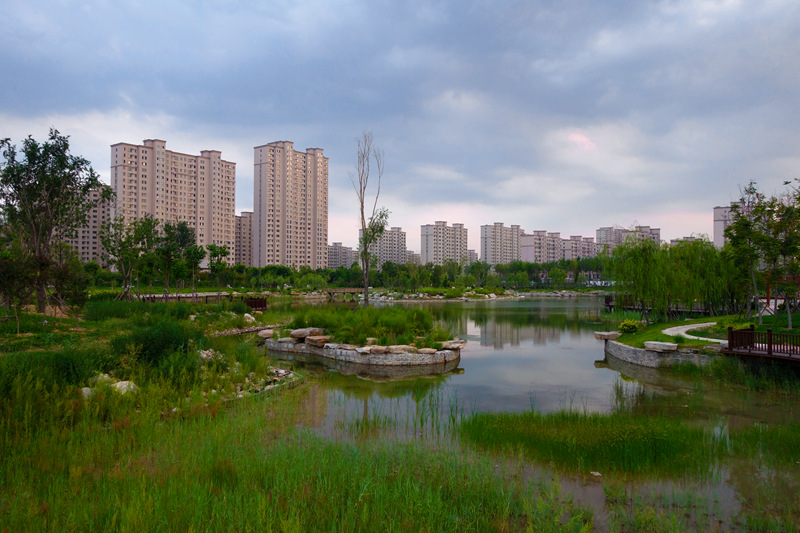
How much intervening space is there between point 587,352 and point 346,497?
14.4 m

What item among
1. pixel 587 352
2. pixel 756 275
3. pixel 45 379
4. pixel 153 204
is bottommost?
pixel 587 352

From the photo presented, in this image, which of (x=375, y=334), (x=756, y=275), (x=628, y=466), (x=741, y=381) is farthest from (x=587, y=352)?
(x=628, y=466)

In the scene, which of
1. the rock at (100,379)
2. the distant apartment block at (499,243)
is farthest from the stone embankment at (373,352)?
the distant apartment block at (499,243)

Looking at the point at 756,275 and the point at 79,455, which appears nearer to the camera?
the point at 79,455

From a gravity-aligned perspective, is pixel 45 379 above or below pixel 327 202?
below

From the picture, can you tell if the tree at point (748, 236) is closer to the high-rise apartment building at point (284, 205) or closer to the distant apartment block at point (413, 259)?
the distant apartment block at point (413, 259)

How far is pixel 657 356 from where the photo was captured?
13289 mm

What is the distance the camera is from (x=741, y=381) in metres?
10.8

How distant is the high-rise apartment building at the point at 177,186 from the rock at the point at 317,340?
250 ft

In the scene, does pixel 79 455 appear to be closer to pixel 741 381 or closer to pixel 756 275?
pixel 741 381

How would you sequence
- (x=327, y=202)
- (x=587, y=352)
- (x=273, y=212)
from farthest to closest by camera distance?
(x=327, y=202) < (x=273, y=212) < (x=587, y=352)

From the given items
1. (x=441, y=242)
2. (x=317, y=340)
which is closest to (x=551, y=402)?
(x=317, y=340)

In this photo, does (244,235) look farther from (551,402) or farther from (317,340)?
(551,402)

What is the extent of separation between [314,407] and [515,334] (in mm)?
14819
